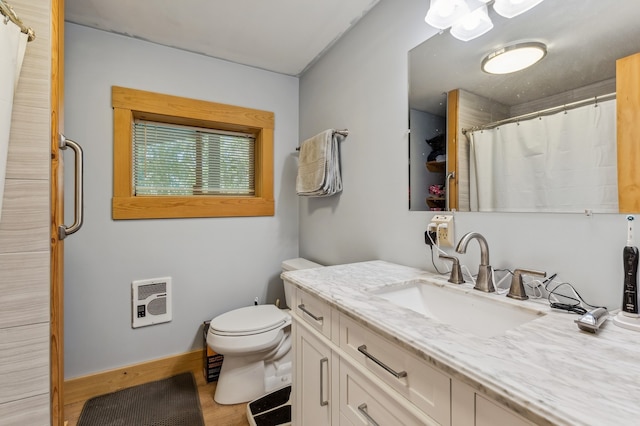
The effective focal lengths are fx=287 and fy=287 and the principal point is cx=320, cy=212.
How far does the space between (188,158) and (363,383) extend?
6.25ft

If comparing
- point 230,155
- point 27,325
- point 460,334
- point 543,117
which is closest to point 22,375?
point 27,325

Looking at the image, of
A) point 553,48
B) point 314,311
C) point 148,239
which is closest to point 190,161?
point 148,239

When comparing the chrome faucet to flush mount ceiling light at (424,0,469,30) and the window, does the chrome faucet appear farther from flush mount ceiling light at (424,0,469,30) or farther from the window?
the window

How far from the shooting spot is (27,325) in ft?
3.03

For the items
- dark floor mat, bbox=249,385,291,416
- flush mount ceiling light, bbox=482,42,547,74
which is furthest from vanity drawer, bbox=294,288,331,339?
flush mount ceiling light, bbox=482,42,547,74

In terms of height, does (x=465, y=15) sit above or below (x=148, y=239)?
above

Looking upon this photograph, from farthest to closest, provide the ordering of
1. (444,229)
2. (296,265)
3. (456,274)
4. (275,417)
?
(296,265) < (275,417) < (444,229) < (456,274)

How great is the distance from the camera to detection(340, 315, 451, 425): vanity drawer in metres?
0.59

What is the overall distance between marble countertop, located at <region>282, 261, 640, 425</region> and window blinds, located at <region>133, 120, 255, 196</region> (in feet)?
5.49

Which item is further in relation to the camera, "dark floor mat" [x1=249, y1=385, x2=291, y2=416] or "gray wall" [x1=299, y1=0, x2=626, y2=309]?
"dark floor mat" [x1=249, y1=385, x2=291, y2=416]

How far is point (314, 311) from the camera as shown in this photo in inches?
41.6

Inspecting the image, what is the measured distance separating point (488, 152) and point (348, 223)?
0.92 m

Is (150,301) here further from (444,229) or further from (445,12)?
(445,12)

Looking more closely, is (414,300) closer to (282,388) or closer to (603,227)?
(603,227)
